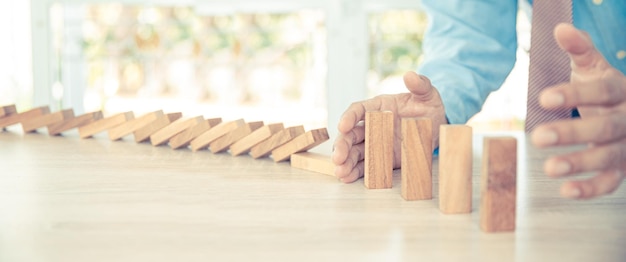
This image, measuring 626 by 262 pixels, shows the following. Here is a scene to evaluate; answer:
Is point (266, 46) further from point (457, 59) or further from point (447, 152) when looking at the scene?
point (447, 152)

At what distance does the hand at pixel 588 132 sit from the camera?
0.56 m

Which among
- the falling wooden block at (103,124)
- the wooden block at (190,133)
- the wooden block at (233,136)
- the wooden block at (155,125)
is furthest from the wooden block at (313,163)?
Answer: the falling wooden block at (103,124)

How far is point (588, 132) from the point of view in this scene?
59 centimetres

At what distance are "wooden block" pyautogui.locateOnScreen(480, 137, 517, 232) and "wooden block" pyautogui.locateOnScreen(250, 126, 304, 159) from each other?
0.52m

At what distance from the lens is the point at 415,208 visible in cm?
71

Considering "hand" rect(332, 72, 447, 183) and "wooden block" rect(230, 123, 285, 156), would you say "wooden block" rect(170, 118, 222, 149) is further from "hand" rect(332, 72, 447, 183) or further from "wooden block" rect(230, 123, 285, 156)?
"hand" rect(332, 72, 447, 183)

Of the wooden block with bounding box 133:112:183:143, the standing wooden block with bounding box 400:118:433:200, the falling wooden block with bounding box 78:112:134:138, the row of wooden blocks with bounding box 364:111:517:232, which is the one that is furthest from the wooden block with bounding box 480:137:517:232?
the falling wooden block with bounding box 78:112:134:138

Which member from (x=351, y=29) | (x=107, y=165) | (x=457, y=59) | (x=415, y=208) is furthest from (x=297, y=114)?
(x=415, y=208)

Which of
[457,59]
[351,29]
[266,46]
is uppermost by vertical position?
[266,46]

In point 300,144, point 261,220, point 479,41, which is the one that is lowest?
point 261,220

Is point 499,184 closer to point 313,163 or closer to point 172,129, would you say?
point 313,163

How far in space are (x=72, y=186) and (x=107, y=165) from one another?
7.3 inches

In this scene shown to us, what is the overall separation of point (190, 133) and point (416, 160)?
0.57 m

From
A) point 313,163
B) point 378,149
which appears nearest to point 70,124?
point 313,163
